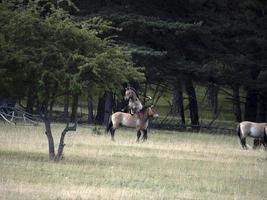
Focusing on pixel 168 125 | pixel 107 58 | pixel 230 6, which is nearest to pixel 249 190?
pixel 107 58

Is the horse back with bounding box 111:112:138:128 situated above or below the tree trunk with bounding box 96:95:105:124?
above

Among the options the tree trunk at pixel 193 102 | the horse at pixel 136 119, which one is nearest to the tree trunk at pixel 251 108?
the tree trunk at pixel 193 102

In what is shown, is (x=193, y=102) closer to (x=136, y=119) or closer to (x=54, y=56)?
(x=136, y=119)

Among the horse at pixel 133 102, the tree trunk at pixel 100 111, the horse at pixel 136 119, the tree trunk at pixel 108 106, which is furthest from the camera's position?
the tree trunk at pixel 100 111

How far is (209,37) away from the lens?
43.3 metres

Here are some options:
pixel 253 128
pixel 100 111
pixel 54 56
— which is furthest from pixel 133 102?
pixel 100 111

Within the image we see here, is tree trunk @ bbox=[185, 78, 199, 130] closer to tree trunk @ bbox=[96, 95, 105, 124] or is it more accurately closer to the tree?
tree trunk @ bbox=[96, 95, 105, 124]

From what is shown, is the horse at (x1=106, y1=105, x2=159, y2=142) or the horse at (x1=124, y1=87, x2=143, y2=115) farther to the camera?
the horse at (x1=124, y1=87, x2=143, y2=115)

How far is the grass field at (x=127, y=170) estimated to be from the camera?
1574 cm

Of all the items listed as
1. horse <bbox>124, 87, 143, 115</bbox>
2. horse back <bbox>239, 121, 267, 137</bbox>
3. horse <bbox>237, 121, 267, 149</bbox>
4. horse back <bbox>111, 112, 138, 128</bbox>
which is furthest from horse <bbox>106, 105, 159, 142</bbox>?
horse back <bbox>239, 121, 267, 137</bbox>

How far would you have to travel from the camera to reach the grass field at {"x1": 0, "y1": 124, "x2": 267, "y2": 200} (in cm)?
1574

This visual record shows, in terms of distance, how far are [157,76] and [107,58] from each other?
76.3 ft

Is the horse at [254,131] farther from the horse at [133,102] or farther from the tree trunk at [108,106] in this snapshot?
the tree trunk at [108,106]

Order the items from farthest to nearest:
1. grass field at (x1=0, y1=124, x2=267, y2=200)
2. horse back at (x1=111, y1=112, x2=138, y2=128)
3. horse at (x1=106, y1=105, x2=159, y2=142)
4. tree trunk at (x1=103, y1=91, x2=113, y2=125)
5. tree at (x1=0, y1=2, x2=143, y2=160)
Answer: tree trunk at (x1=103, y1=91, x2=113, y2=125) → horse back at (x1=111, y1=112, x2=138, y2=128) → horse at (x1=106, y1=105, x2=159, y2=142) → tree at (x1=0, y1=2, x2=143, y2=160) → grass field at (x1=0, y1=124, x2=267, y2=200)
